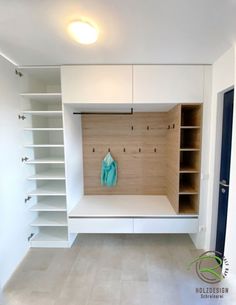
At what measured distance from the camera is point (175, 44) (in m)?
1.77

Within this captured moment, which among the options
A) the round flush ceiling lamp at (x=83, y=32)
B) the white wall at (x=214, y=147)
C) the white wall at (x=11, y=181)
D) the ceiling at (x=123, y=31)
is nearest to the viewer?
the ceiling at (x=123, y=31)

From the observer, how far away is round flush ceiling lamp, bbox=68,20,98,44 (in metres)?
1.43

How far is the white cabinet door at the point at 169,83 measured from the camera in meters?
2.22

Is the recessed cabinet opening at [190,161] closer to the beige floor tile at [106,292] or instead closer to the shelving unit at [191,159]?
the shelving unit at [191,159]

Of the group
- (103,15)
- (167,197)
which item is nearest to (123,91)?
(103,15)

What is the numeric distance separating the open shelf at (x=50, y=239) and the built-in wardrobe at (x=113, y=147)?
0.05ft

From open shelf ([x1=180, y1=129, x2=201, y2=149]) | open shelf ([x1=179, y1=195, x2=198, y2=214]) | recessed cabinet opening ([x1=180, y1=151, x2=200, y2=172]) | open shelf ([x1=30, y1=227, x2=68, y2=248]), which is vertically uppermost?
open shelf ([x1=180, y1=129, x2=201, y2=149])

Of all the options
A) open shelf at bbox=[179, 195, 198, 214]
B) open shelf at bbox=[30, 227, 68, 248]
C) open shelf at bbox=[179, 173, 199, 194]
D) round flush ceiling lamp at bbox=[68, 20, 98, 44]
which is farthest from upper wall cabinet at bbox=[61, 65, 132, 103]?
open shelf at bbox=[30, 227, 68, 248]

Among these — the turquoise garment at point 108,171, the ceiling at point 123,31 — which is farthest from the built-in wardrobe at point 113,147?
the ceiling at point 123,31

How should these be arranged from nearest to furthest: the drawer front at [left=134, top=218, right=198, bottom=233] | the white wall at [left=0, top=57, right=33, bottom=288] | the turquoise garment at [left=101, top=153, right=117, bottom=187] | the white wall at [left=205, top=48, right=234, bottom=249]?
the white wall at [left=0, top=57, right=33, bottom=288] < the white wall at [left=205, top=48, right=234, bottom=249] < the drawer front at [left=134, top=218, right=198, bottom=233] < the turquoise garment at [left=101, top=153, right=117, bottom=187]

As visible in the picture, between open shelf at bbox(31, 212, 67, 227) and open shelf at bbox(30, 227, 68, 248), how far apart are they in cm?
22

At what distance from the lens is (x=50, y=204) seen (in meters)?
2.62

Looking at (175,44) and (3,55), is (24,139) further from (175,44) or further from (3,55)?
(175,44)

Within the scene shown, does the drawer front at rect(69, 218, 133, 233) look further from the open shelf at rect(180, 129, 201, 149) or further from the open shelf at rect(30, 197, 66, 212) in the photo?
the open shelf at rect(180, 129, 201, 149)
